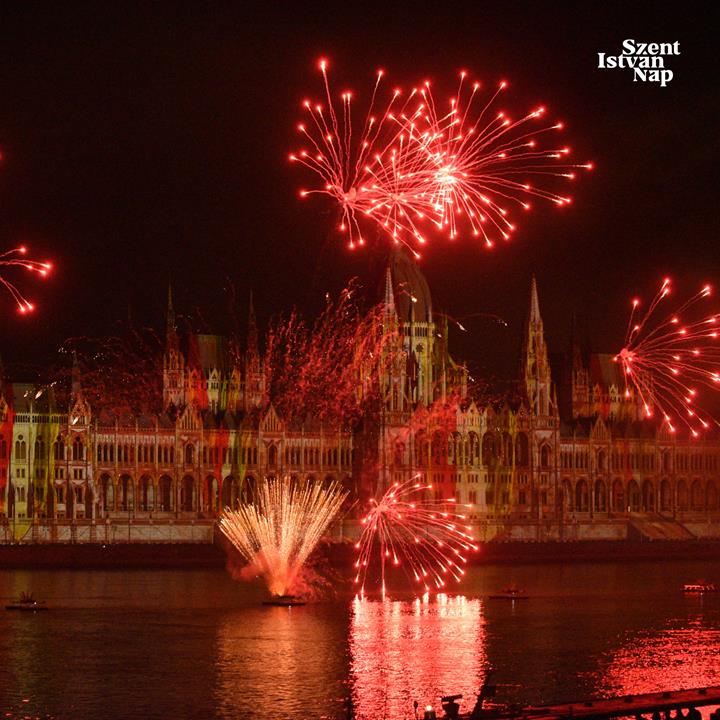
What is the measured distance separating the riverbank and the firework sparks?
1.48m

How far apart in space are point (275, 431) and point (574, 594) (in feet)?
111

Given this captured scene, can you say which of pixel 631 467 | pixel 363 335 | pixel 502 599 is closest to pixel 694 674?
pixel 502 599

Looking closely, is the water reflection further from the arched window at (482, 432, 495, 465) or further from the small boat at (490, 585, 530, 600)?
the arched window at (482, 432, 495, 465)

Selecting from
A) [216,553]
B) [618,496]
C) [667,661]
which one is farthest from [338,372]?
[667,661]

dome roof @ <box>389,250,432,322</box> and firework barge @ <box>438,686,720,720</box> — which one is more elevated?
dome roof @ <box>389,250,432,322</box>

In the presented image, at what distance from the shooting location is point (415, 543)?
235ft

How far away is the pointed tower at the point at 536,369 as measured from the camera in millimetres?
103812

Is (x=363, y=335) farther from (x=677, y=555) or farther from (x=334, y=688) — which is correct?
(x=334, y=688)

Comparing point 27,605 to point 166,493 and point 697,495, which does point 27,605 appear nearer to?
point 166,493

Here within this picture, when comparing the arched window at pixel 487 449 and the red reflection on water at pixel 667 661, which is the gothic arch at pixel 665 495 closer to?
the arched window at pixel 487 449

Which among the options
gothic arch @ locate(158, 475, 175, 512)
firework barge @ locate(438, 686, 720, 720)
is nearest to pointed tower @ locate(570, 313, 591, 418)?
gothic arch @ locate(158, 475, 175, 512)

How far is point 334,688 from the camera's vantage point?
38156mm

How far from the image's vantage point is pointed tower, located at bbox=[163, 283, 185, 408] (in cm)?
9638

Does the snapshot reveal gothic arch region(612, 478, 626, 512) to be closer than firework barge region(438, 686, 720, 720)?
No
